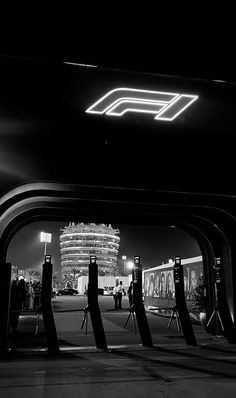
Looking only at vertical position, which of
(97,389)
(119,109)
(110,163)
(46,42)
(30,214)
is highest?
(46,42)

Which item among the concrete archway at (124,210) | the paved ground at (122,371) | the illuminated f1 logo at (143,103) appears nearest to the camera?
the paved ground at (122,371)

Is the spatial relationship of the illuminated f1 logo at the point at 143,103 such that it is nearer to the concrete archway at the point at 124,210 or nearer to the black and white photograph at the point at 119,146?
the black and white photograph at the point at 119,146

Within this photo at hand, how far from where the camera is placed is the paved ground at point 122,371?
5.10m

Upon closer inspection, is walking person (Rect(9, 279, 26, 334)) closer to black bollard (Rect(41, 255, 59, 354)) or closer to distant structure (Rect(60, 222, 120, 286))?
black bollard (Rect(41, 255, 59, 354))

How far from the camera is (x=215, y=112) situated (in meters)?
7.46

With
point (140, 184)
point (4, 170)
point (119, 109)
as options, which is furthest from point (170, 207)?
point (4, 170)

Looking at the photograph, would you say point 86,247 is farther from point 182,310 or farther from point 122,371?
point 122,371

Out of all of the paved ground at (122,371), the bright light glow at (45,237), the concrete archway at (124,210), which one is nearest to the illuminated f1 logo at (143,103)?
the concrete archway at (124,210)

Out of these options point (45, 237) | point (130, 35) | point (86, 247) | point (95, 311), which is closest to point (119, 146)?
point (130, 35)

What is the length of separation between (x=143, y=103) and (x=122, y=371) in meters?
5.22

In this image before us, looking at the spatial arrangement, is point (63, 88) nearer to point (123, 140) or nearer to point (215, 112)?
point (123, 140)

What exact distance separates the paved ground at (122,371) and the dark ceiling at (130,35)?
550 cm

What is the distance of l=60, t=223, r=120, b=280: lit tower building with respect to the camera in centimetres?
12875

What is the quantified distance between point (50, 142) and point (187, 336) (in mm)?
6020
